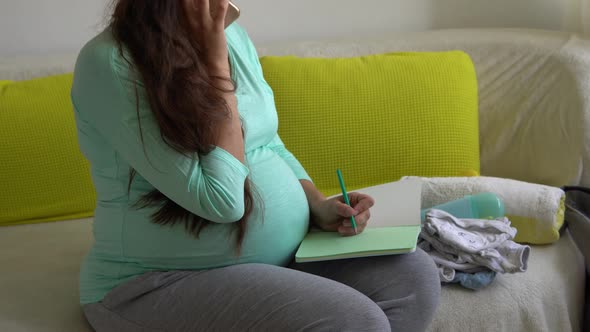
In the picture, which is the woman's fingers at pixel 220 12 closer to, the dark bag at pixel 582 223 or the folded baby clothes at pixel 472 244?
the folded baby clothes at pixel 472 244

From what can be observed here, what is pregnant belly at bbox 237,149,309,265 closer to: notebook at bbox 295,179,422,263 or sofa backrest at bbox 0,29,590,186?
notebook at bbox 295,179,422,263

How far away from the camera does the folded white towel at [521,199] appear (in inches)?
64.6

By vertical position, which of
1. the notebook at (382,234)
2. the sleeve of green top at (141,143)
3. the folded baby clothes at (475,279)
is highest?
Result: the sleeve of green top at (141,143)

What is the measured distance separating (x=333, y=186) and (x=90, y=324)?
30.8 inches

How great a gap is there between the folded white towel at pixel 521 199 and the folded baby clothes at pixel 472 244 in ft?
0.34

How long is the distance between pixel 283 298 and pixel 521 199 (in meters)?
0.74

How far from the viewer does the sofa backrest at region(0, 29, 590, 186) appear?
6.33 feet

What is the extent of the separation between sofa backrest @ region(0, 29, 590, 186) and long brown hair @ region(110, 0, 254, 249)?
3.15 feet

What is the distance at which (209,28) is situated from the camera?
1224 mm

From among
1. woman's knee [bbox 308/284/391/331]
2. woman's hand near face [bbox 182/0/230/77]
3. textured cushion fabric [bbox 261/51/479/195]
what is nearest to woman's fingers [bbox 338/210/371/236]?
woman's knee [bbox 308/284/391/331]

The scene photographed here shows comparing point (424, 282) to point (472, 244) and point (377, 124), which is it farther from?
point (377, 124)

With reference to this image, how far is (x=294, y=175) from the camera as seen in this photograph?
141 cm

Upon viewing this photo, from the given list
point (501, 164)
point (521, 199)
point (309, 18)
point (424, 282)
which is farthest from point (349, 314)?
point (309, 18)

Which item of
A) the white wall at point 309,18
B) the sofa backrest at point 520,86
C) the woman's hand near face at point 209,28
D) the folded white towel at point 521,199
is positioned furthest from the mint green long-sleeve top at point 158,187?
the white wall at point 309,18
